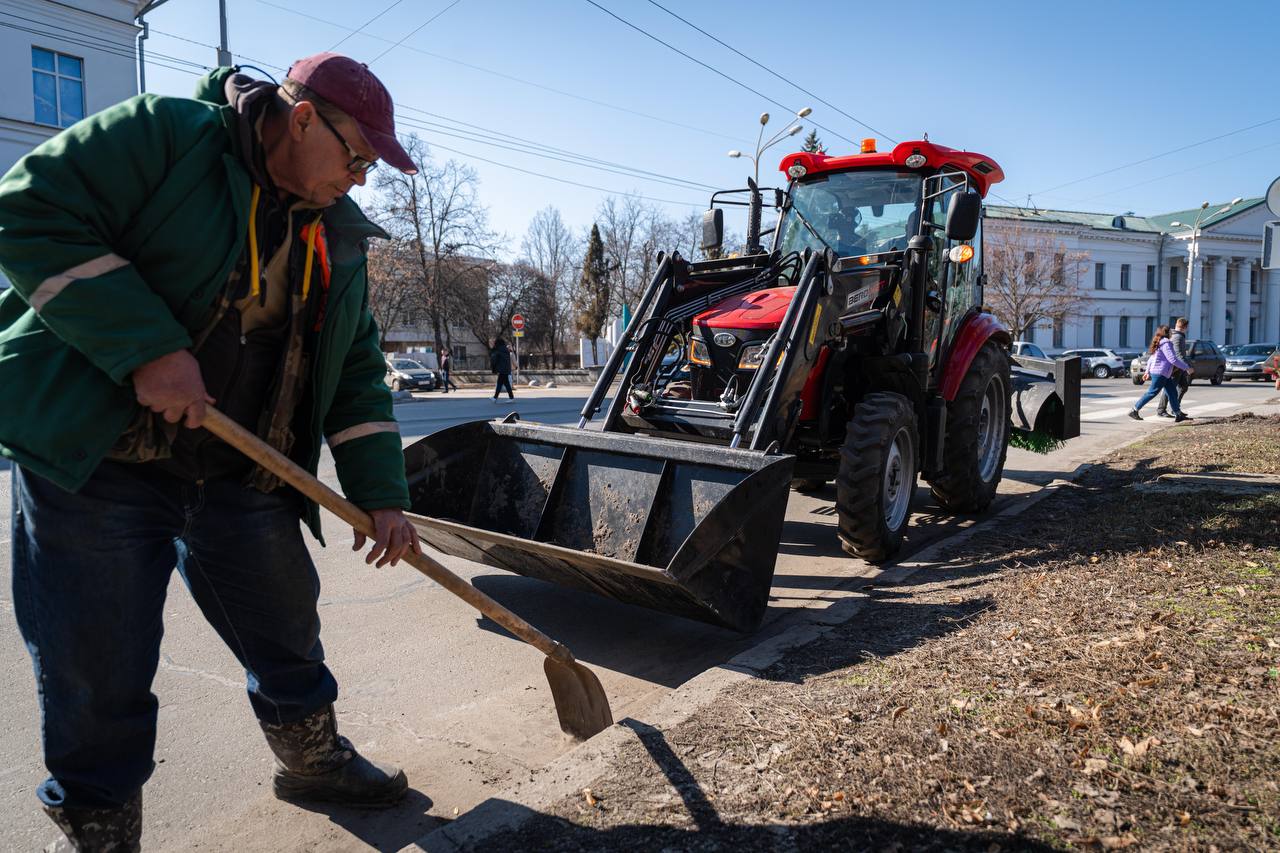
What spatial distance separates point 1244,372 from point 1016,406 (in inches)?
→ 1308

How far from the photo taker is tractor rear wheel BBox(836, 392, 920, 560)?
514 cm

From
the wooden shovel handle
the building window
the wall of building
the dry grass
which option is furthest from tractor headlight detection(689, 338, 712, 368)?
the building window

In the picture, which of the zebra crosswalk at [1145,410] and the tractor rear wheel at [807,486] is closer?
the tractor rear wheel at [807,486]

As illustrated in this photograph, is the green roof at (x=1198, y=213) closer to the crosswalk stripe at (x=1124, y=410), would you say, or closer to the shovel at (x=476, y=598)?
the crosswalk stripe at (x=1124, y=410)

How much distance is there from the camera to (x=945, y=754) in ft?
8.79

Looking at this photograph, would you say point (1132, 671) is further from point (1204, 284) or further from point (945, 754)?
point (1204, 284)

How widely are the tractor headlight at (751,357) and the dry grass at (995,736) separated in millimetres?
1730

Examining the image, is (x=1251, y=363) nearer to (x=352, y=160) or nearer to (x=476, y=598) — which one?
(x=476, y=598)

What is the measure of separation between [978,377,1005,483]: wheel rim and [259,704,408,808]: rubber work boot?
248 inches

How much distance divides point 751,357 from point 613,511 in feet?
5.47

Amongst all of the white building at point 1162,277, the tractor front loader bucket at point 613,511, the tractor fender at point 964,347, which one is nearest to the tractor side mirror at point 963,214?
the tractor fender at point 964,347

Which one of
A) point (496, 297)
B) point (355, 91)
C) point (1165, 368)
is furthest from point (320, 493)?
point (496, 297)

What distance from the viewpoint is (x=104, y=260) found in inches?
75.8

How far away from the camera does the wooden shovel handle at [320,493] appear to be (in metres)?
2.18
